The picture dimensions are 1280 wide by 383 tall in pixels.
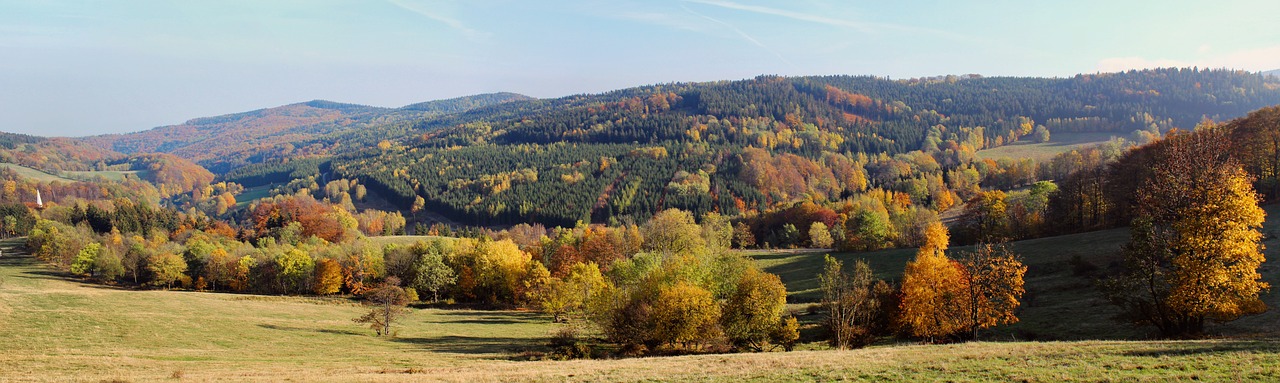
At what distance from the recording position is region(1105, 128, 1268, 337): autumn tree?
29375 millimetres

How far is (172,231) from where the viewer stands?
14025cm

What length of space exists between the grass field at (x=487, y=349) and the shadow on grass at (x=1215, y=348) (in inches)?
2.3

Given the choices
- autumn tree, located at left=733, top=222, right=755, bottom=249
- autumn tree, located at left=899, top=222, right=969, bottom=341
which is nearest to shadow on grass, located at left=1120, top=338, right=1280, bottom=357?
autumn tree, located at left=899, top=222, right=969, bottom=341

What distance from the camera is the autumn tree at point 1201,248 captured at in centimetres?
2938

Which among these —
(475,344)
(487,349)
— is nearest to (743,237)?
(475,344)

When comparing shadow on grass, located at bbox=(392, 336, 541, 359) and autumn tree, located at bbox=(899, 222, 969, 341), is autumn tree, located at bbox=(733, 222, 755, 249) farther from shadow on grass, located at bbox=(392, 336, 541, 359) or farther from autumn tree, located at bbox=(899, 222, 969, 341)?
autumn tree, located at bbox=(899, 222, 969, 341)

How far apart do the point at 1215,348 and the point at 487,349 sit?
3964 cm

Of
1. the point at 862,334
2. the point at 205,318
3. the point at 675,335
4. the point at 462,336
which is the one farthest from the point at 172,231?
the point at 862,334

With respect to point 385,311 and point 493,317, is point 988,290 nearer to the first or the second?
point 385,311

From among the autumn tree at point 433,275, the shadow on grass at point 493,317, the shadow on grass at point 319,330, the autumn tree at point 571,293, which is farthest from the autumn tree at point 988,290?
the autumn tree at point 433,275

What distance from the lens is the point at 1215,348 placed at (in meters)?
22.4

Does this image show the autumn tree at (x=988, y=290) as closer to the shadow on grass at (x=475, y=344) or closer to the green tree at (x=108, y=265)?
the shadow on grass at (x=475, y=344)

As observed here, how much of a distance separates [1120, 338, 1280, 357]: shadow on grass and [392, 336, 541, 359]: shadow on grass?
33.6m

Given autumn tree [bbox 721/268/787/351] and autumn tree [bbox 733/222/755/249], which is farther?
autumn tree [bbox 733/222/755/249]
